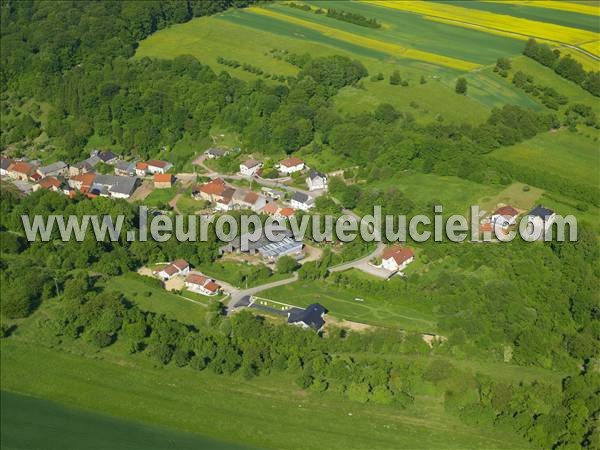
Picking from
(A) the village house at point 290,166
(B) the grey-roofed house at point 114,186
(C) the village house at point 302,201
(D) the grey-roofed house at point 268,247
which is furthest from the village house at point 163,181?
(D) the grey-roofed house at point 268,247

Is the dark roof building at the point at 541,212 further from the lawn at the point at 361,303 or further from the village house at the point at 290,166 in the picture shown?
the village house at the point at 290,166

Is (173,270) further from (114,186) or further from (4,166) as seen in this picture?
(4,166)

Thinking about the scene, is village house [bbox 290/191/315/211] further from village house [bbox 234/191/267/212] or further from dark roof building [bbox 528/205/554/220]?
dark roof building [bbox 528/205/554/220]

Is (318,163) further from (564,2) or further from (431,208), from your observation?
(564,2)

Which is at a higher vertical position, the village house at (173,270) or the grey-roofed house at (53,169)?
the village house at (173,270)

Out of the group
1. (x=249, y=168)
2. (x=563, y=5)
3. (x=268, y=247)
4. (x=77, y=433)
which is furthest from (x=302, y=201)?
(x=563, y=5)

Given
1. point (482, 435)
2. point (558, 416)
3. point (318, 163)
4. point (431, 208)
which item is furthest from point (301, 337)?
point (318, 163)

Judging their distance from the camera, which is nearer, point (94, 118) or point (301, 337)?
point (301, 337)
